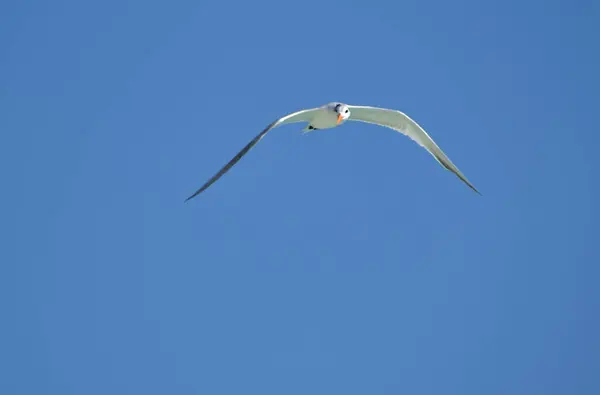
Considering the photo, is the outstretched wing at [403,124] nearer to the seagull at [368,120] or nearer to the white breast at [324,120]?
the seagull at [368,120]

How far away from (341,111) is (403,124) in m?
2.55

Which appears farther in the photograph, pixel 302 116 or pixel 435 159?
pixel 435 159

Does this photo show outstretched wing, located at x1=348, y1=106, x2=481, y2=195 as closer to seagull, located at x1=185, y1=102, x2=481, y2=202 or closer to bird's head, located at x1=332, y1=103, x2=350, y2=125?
seagull, located at x1=185, y1=102, x2=481, y2=202

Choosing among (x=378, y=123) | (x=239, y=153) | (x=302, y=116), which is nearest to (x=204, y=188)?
(x=239, y=153)

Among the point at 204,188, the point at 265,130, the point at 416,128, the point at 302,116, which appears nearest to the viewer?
the point at 204,188

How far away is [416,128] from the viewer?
79.8 ft

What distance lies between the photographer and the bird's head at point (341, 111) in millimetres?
22562

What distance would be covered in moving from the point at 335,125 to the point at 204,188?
6046 millimetres

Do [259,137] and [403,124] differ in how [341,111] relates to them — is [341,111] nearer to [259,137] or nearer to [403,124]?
[403,124]

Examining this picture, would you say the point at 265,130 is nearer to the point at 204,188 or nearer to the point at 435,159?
the point at 204,188

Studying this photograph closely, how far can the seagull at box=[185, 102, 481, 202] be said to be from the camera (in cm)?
2248

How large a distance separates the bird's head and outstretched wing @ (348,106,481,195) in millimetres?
846

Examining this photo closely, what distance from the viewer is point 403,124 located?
966 inches

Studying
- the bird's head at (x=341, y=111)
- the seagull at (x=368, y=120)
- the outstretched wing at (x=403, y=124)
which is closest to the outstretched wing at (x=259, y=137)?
the seagull at (x=368, y=120)
